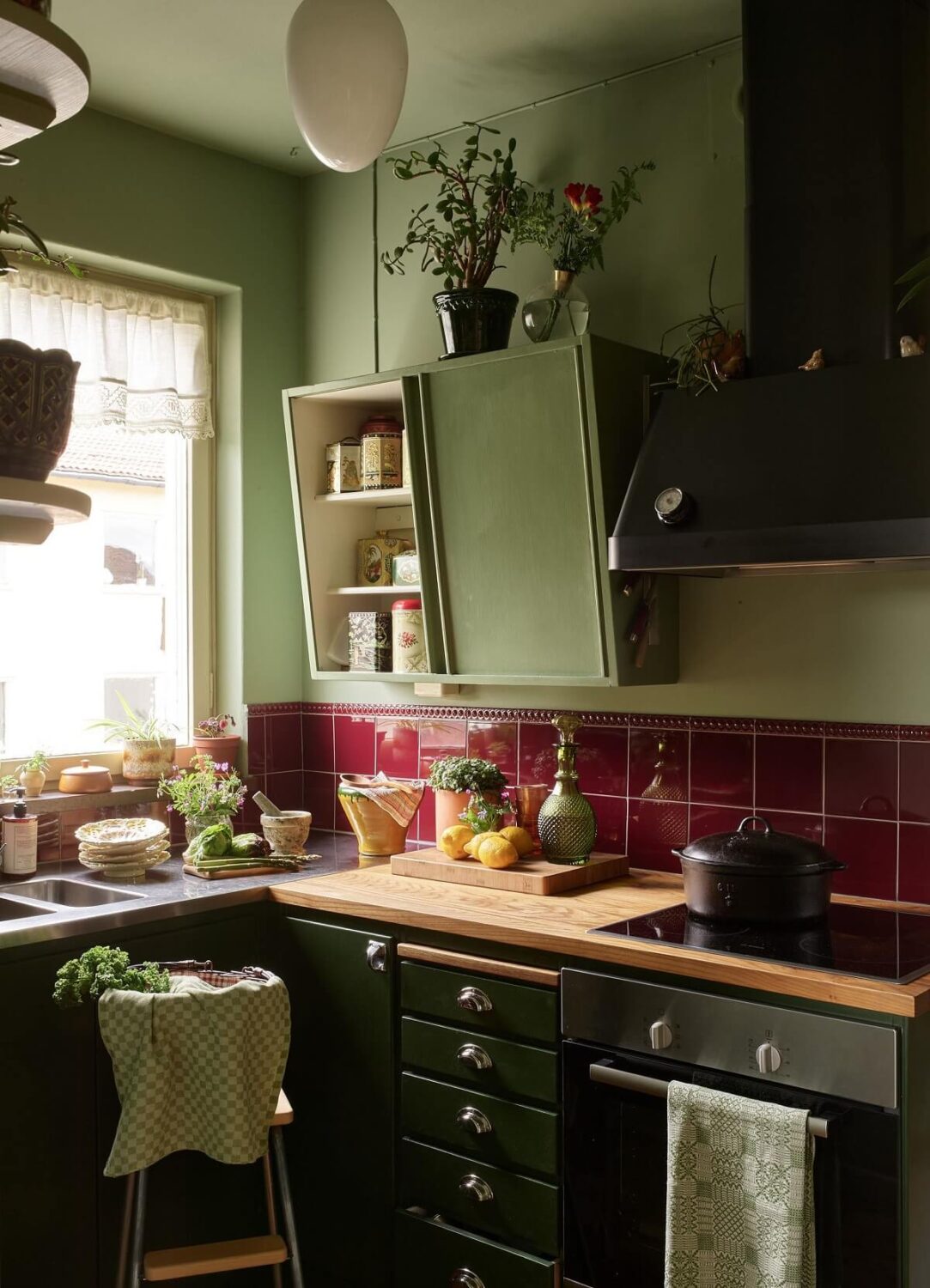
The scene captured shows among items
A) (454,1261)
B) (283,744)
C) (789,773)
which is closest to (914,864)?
(789,773)

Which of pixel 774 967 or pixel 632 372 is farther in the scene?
pixel 632 372

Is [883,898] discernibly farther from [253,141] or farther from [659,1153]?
[253,141]

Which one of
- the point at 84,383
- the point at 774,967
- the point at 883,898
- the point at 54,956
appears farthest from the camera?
the point at 84,383

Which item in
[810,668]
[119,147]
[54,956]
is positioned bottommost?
[54,956]

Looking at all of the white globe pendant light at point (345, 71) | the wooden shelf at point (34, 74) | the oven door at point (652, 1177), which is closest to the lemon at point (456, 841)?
the oven door at point (652, 1177)

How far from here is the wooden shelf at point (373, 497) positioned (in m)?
3.25

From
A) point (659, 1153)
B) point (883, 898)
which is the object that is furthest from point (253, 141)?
point (659, 1153)

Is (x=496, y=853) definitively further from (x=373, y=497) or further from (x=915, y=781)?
(x=373, y=497)

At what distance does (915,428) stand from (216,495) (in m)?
2.09

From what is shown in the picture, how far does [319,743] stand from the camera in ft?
12.4

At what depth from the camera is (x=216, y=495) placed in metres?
3.70

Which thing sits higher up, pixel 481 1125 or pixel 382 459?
pixel 382 459

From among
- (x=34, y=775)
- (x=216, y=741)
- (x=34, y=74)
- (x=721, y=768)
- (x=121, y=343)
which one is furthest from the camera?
(x=216, y=741)

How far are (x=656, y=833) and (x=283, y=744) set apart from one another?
4.04 ft
